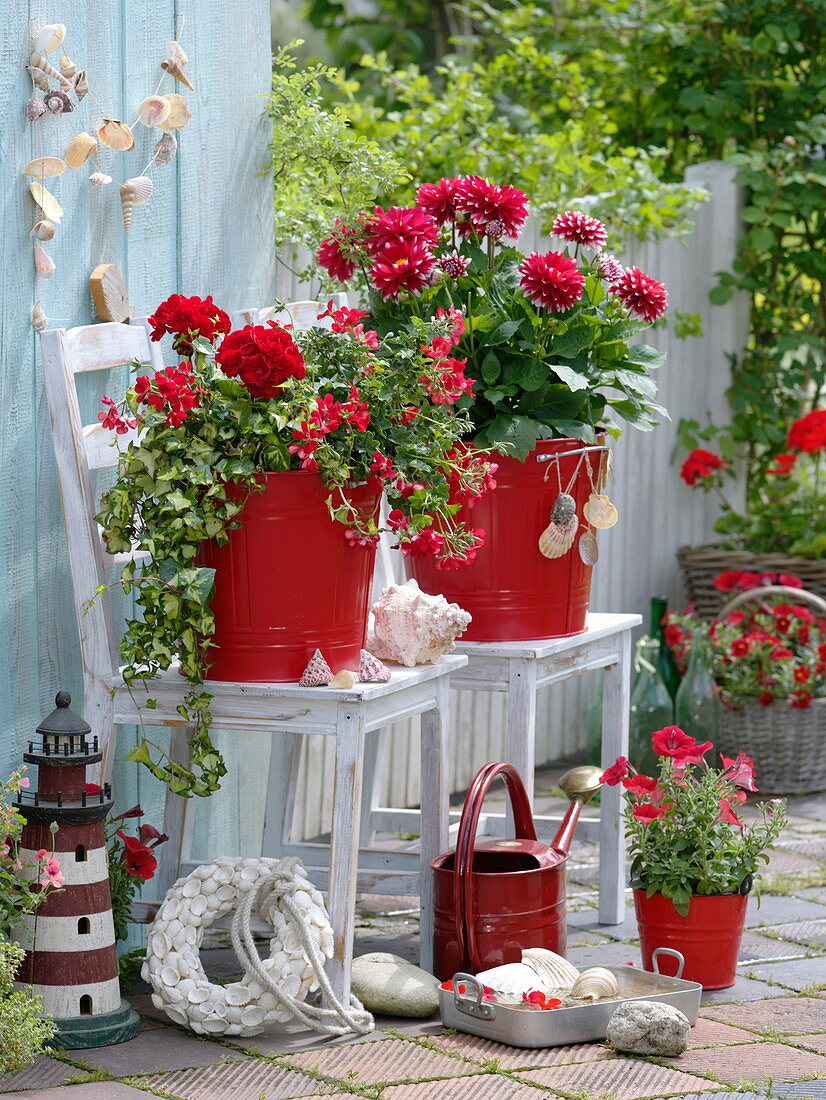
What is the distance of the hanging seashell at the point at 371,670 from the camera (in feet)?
9.14

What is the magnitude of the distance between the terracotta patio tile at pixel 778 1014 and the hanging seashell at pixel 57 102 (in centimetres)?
201

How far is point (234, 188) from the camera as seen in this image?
3.51m

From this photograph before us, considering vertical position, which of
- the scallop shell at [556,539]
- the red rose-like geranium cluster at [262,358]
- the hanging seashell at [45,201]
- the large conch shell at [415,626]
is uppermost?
the hanging seashell at [45,201]

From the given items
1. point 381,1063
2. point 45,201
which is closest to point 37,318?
point 45,201

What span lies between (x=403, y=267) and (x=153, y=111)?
1.96ft

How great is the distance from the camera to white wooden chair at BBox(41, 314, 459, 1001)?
8.88 ft

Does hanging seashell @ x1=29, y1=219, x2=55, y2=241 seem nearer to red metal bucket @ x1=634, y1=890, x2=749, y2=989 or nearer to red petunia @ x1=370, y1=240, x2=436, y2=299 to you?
red petunia @ x1=370, y1=240, x2=436, y2=299

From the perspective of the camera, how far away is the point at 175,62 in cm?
322

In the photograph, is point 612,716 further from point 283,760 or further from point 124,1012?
point 124,1012

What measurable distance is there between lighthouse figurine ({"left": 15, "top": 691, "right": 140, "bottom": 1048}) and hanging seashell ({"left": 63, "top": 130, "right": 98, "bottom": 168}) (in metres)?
1.00

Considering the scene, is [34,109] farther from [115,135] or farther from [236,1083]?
[236,1083]

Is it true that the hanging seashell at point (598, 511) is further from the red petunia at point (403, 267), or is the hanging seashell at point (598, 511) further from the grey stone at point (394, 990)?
the grey stone at point (394, 990)

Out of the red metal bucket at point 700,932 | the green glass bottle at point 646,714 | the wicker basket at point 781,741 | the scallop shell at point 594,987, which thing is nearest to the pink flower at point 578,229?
the red metal bucket at point 700,932

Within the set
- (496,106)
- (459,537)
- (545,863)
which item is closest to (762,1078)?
(545,863)
